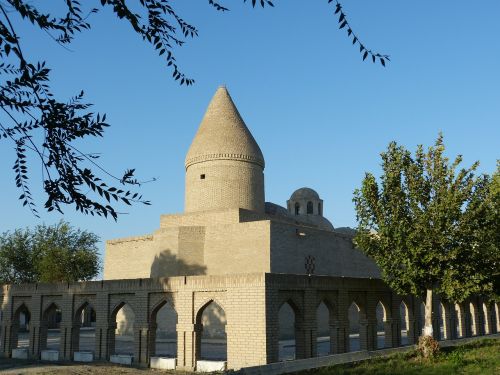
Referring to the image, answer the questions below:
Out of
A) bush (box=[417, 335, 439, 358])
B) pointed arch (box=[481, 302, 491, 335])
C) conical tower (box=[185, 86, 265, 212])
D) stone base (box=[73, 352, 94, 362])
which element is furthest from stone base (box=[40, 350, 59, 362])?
pointed arch (box=[481, 302, 491, 335])

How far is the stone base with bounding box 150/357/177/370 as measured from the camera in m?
17.2

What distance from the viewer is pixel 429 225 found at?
1634 centimetres

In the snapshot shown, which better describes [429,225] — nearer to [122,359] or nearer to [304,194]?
[122,359]

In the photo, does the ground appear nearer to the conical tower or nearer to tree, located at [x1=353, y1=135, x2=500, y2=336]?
tree, located at [x1=353, y1=135, x2=500, y2=336]

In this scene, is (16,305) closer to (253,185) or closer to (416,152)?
(253,185)

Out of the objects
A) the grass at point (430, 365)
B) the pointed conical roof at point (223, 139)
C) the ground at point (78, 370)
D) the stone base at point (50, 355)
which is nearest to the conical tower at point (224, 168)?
the pointed conical roof at point (223, 139)

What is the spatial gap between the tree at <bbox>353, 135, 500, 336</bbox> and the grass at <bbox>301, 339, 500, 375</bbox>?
3.55 feet

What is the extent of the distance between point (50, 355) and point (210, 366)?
25.3ft

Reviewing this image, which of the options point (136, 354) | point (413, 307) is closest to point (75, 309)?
point (136, 354)

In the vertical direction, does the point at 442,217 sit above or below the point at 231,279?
above

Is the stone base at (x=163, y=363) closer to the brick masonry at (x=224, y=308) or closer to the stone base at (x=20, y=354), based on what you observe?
the brick masonry at (x=224, y=308)

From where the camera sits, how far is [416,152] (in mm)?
17125

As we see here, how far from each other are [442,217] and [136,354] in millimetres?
10860

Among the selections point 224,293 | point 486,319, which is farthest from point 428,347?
point 486,319
